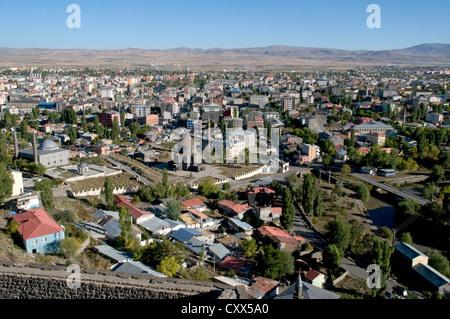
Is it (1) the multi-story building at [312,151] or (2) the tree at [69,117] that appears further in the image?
(2) the tree at [69,117]

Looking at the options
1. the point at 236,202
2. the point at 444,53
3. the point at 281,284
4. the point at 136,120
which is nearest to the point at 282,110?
the point at 136,120

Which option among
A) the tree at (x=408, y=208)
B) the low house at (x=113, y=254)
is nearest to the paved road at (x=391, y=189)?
the tree at (x=408, y=208)

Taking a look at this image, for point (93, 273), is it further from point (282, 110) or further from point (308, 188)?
point (282, 110)

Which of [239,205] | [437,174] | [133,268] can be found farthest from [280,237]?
[437,174]

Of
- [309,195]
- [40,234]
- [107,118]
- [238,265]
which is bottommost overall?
[238,265]

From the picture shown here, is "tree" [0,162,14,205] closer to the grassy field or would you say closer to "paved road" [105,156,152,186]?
the grassy field

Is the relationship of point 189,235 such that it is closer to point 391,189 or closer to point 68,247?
point 68,247

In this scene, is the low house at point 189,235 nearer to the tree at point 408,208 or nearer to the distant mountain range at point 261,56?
the tree at point 408,208
